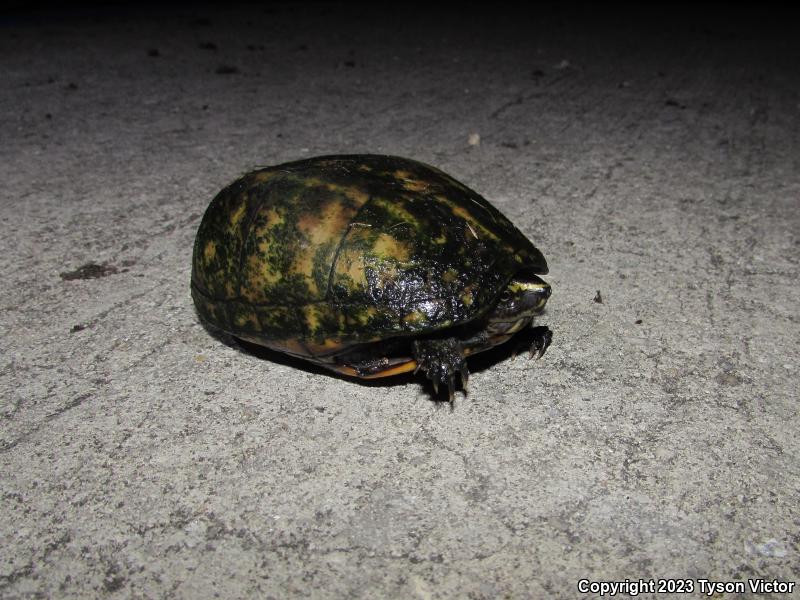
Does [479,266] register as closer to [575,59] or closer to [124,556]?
[124,556]

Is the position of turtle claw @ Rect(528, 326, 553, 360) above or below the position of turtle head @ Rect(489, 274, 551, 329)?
below

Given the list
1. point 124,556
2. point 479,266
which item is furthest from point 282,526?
point 479,266

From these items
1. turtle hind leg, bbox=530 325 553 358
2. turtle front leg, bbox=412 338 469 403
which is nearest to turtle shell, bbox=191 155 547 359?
turtle front leg, bbox=412 338 469 403

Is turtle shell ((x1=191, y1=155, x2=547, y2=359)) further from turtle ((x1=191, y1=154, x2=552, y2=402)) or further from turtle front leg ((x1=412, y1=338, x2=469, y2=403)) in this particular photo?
turtle front leg ((x1=412, y1=338, x2=469, y2=403))

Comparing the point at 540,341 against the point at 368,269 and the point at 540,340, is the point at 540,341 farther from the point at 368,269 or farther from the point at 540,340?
the point at 368,269

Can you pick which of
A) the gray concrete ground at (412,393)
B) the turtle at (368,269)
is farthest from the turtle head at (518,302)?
the gray concrete ground at (412,393)

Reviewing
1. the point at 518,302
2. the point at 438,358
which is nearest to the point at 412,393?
the point at 438,358
